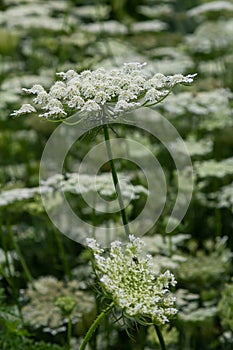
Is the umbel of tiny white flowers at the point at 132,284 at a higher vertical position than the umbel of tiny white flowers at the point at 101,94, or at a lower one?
lower

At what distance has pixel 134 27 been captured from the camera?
245cm

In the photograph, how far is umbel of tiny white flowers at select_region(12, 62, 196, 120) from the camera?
2.73 feet

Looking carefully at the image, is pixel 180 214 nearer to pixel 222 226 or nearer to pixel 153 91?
pixel 222 226

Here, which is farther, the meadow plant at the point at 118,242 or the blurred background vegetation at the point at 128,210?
the blurred background vegetation at the point at 128,210

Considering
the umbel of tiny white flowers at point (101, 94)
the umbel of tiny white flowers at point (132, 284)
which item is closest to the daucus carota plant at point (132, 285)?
the umbel of tiny white flowers at point (132, 284)

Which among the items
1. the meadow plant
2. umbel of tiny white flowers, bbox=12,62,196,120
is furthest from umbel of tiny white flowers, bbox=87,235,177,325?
umbel of tiny white flowers, bbox=12,62,196,120

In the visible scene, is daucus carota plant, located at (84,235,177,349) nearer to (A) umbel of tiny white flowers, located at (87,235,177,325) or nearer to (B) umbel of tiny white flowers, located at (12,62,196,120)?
(A) umbel of tiny white flowers, located at (87,235,177,325)

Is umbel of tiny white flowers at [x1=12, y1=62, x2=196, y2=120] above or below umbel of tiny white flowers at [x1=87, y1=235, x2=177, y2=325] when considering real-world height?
above

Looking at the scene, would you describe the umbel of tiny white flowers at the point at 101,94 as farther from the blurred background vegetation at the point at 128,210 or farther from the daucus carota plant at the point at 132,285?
the daucus carota plant at the point at 132,285

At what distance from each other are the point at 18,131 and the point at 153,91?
144cm

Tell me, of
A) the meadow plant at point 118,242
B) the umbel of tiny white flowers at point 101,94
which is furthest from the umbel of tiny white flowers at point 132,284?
the umbel of tiny white flowers at point 101,94

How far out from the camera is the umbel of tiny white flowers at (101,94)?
83cm

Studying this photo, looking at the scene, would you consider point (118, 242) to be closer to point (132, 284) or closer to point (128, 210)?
point (132, 284)

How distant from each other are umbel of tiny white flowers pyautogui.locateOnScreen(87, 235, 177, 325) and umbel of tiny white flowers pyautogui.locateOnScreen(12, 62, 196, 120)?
162 millimetres
